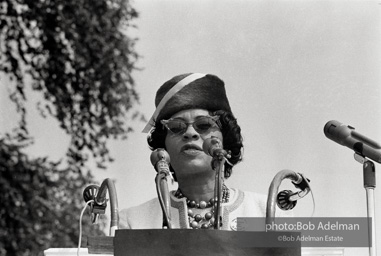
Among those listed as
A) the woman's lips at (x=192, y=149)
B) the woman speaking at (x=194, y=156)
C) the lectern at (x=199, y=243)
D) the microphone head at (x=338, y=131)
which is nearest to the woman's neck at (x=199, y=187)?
the woman speaking at (x=194, y=156)

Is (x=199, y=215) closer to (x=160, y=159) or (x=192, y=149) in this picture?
(x=192, y=149)

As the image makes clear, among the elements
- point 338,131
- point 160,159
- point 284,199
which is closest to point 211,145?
point 160,159

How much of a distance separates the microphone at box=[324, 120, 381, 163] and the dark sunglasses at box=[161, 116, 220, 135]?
0.71 m

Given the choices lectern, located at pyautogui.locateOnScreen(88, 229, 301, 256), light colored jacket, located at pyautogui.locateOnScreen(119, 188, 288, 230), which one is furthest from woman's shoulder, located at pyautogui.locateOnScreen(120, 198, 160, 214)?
lectern, located at pyautogui.locateOnScreen(88, 229, 301, 256)

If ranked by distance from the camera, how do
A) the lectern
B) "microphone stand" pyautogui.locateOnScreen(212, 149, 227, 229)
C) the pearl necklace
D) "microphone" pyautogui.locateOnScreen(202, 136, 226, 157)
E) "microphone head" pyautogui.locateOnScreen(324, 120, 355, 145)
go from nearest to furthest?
the lectern, "microphone stand" pyautogui.locateOnScreen(212, 149, 227, 229), "microphone" pyautogui.locateOnScreen(202, 136, 226, 157), "microphone head" pyautogui.locateOnScreen(324, 120, 355, 145), the pearl necklace

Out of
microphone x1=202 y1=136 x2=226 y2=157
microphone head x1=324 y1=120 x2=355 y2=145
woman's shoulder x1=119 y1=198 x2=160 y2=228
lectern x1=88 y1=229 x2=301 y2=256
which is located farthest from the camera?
woman's shoulder x1=119 y1=198 x2=160 y2=228

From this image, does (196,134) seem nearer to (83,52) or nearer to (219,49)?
(219,49)

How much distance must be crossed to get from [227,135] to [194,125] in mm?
249

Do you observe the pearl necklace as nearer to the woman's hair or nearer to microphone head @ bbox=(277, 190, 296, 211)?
the woman's hair

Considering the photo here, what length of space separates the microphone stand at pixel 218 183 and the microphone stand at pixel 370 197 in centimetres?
47

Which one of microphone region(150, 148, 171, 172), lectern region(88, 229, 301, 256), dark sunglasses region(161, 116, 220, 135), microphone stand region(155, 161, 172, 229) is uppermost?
dark sunglasses region(161, 116, 220, 135)

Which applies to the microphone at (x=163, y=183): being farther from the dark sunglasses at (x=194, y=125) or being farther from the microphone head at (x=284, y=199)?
the dark sunglasses at (x=194, y=125)

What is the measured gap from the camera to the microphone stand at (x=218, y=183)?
2.14m

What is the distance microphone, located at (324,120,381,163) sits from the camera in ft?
7.74
